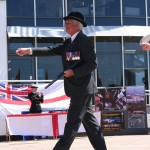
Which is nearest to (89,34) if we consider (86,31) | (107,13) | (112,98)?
(86,31)

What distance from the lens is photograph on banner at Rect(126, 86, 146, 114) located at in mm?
14397

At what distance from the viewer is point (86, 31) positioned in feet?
64.8

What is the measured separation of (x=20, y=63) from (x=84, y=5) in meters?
3.91

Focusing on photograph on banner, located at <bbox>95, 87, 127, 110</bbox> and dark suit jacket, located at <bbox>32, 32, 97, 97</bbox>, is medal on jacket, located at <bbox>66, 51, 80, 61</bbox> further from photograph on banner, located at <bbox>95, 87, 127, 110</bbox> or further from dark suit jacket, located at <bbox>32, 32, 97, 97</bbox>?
photograph on banner, located at <bbox>95, 87, 127, 110</bbox>

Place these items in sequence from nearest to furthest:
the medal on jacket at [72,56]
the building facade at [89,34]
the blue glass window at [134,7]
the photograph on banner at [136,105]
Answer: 1. the medal on jacket at [72,56]
2. the photograph on banner at [136,105]
3. the building facade at [89,34]
4. the blue glass window at [134,7]

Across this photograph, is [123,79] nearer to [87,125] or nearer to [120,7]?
[120,7]

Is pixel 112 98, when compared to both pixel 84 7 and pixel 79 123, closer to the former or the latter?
pixel 84 7

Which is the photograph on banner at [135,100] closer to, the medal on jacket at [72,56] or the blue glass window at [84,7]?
the blue glass window at [84,7]

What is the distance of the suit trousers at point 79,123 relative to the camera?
566cm

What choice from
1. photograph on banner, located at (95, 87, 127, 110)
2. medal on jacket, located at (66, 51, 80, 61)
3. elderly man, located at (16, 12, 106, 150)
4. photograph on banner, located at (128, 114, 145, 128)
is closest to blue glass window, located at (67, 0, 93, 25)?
photograph on banner, located at (95, 87, 127, 110)

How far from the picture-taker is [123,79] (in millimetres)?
20219

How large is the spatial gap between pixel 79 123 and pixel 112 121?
8.38 m

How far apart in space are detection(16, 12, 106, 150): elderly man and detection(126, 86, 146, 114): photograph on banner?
8.57m

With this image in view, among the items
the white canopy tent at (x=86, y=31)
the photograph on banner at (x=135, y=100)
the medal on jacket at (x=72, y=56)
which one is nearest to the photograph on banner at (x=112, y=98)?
the photograph on banner at (x=135, y=100)
